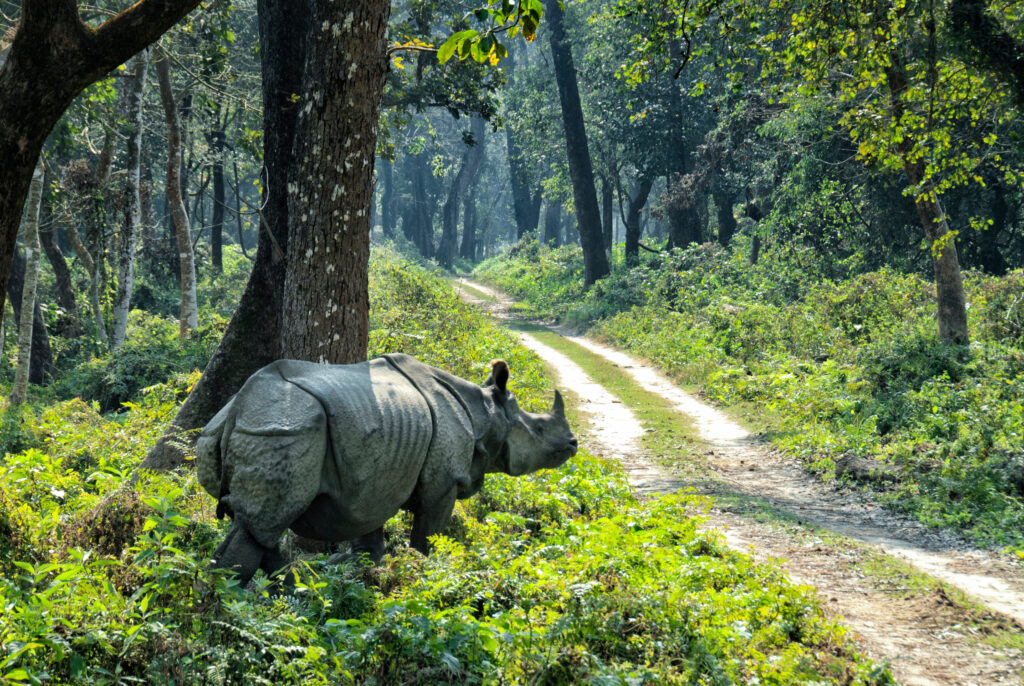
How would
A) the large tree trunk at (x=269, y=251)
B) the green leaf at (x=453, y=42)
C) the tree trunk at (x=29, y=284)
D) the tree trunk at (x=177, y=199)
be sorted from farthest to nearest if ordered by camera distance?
the tree trunk at (x=177, y=199) < the tree trunk at (x=29, y=284) < the large tree trunk at (x=269, y=251) < the green leaf at (x=453, y=42)

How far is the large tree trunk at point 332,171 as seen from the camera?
732 cm

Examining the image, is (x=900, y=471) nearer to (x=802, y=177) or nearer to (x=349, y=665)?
(x=349, y=665)

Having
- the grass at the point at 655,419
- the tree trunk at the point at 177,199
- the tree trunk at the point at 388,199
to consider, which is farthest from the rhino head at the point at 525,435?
the tree trunk at the point at 388,199

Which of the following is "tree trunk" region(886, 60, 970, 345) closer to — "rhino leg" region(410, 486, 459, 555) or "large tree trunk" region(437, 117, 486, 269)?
"rhino leg" region(410, 486, 459, 555)

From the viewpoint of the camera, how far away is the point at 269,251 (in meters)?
9.52

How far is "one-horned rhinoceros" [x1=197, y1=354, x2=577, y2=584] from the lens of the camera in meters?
5.43

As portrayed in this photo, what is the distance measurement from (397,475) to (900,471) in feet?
24.5

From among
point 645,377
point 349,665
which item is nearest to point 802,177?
point 645,377

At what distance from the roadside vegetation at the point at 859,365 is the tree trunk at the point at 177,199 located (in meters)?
11.3

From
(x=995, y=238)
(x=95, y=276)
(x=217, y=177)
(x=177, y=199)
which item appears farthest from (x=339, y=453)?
(x=217, y=177)

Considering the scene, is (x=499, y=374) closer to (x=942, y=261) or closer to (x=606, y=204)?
(x=942, y=261)

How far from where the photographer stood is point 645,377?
19891 millimetres

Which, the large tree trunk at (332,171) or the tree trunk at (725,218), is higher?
the tree trunk at (725,218)

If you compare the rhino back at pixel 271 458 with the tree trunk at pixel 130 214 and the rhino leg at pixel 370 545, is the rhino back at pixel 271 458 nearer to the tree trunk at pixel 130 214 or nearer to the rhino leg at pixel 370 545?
the rhino leg at pixel 370 545
